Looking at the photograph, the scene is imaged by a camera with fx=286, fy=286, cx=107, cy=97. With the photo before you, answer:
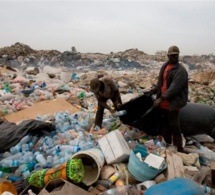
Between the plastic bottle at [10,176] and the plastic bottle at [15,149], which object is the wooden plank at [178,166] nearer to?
the plastic bottle at [10,176]

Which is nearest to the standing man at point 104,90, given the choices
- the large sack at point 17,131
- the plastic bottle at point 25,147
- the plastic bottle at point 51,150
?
the large sack at point 17,131

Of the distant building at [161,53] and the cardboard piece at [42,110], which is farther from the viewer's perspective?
the distant building at [161,53]

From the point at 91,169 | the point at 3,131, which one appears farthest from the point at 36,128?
the point at 91,169

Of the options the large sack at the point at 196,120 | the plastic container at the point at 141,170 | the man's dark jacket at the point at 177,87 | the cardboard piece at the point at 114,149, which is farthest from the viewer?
the large sack at the point at 196,120

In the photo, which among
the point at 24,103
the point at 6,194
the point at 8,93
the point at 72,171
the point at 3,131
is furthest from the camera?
the point at 8,93

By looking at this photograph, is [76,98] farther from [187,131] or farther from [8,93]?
[187,131]

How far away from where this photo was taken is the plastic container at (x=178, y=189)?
2170mm

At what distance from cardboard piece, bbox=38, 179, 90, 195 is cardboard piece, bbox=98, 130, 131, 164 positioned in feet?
2.16

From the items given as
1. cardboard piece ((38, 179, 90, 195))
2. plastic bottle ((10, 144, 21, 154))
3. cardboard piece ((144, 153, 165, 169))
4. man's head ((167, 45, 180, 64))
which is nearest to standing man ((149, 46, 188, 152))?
man's head ((167, 45, 180, 64))

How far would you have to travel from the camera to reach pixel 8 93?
7.16m

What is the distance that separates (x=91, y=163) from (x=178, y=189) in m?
1.44

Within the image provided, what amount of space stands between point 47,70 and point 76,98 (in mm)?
6543

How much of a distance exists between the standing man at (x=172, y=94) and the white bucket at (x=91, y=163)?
113 cm

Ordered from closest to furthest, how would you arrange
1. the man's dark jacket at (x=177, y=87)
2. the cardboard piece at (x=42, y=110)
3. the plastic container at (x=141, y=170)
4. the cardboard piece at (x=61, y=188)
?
the cardboard piece at (x=61, y=188)
the plastic container at (x=141, y=170)
the man's dark jacket at (x=177, y=87)
the cardboard piece at (x=42, y=110)
